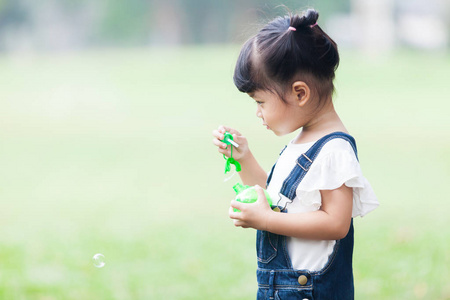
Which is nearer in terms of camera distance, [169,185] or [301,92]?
[301,92]

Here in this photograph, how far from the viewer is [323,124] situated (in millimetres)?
1979

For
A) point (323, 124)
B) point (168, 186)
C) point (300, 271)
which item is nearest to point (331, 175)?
point (323, 124)

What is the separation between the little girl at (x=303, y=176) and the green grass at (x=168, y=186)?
0.25 m

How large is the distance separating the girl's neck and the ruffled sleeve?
7 cm

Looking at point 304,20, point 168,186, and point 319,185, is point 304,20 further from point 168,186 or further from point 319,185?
point 168,186

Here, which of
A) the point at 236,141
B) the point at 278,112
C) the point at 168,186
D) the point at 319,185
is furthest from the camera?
the point at 168,186

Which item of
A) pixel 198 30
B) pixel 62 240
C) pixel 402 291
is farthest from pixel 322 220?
pixel 198 30

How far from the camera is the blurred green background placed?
3.97 meters

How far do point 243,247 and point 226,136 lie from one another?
2685 millimetres

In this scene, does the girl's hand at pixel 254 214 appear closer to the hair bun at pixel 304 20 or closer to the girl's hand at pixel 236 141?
the girl's hand at pixel 236 141

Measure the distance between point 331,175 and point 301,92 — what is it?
25 centimetres

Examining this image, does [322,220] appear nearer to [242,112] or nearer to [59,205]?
[59,205]

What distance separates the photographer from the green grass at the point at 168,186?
3.97 metres

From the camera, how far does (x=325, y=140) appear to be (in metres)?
1.91
